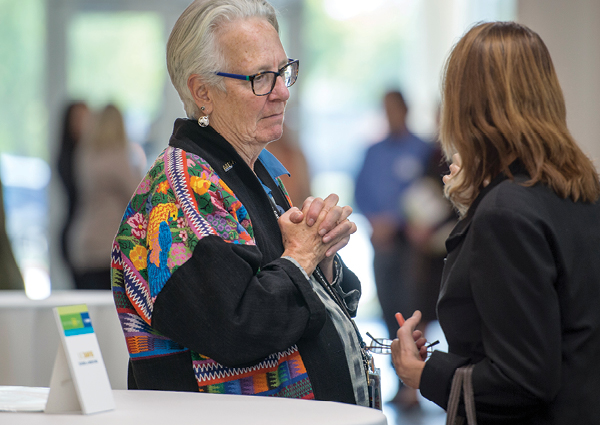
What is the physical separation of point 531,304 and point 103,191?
14.1ft

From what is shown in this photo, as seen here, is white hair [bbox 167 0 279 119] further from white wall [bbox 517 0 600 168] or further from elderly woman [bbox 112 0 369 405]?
white wall [bbox 517 0 600 168]

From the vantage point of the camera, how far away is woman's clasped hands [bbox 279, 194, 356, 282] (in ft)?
5.65

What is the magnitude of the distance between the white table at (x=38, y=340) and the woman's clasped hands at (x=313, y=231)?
4.81ft

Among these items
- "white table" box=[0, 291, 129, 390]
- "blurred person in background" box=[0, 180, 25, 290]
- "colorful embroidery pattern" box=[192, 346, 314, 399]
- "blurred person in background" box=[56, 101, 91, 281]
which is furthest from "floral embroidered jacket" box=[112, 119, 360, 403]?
"blurred person in background" box=[56, 101, 91, 281]

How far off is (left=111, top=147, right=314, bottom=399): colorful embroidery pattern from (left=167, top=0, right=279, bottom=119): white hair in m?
0.28

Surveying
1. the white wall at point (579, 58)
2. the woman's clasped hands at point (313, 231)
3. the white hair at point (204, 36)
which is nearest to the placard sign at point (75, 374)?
the woman's clasped hands at point (313, 231)

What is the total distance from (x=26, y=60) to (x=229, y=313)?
6553 mm

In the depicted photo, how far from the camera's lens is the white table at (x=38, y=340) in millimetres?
2854

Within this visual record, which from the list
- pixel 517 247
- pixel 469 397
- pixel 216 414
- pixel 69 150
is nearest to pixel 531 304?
pixel 517 247

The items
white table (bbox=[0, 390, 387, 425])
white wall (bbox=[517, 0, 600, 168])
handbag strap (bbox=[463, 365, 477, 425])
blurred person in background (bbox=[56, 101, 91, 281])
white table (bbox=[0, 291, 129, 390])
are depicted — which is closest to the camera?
white table (bbox=[0, 390, 387, 425])

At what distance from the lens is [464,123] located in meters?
1.38

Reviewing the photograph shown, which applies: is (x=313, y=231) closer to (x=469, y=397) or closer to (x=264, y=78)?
(x=264, y=78)

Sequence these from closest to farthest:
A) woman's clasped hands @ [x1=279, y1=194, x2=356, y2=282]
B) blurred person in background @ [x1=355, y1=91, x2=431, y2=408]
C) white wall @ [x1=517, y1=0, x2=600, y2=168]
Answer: woman's clasped hands @ [x1=279, y1=194, x2=356, y2=282] → blurred person in background @ [x1=355, y1=91, x2=431, y2=408] → white wall @ [x1=517, y1=0, x2=600, y2=168]

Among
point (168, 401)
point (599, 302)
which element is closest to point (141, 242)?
point (168, 401)
